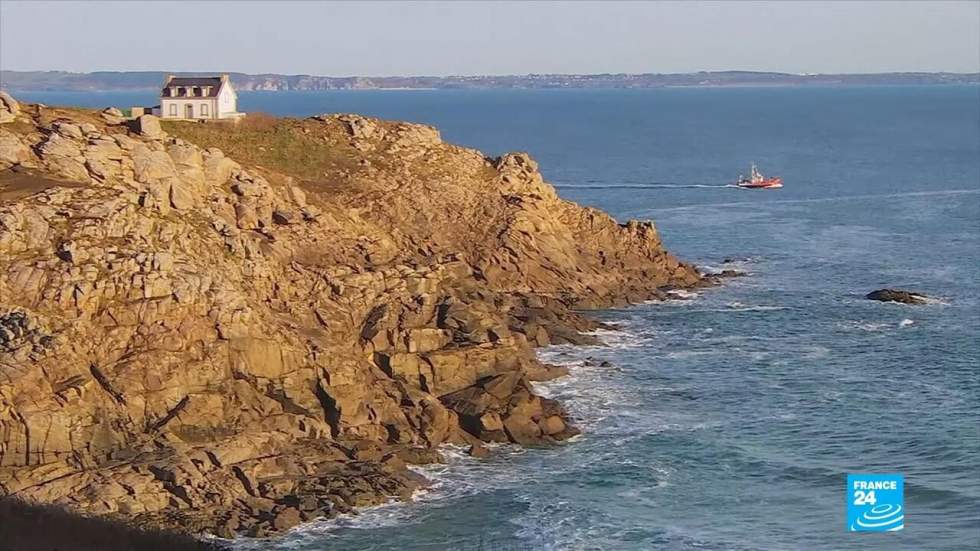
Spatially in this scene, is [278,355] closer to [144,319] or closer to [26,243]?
[144,319]

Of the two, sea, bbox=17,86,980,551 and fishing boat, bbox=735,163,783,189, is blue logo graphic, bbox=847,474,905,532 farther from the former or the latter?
fishing boat, bbox=735,163,783,189

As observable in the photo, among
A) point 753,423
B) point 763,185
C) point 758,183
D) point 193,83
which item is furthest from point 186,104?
point 763,185

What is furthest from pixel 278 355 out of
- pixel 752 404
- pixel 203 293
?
pixel 752 404

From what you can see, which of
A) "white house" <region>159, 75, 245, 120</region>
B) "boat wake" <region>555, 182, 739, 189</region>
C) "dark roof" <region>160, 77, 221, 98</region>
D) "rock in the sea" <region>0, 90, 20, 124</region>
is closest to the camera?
"rock in the sea" <region>0, 90, 20, 124</region>

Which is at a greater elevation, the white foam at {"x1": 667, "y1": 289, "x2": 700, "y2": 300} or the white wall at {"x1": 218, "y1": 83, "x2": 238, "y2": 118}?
the white wall at {"x1": 218, "y1": 83, "x2": 238, "y2": 118}

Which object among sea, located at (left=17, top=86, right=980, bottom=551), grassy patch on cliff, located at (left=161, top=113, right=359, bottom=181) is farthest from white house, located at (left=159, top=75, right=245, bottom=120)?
sea, located at (left=17, top=86, right=980, bottom=551)

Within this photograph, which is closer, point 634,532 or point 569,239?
point 634,532
